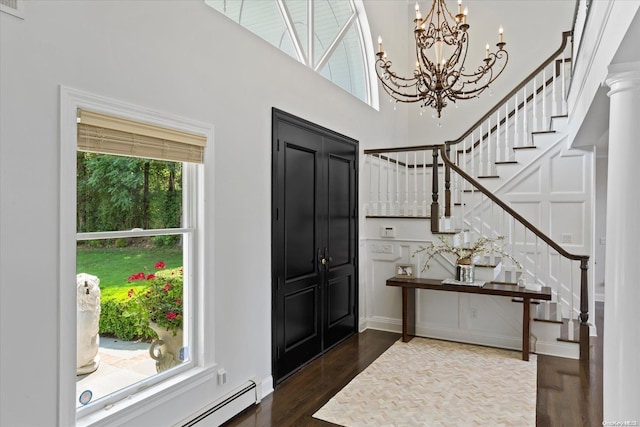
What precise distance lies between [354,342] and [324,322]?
2.14 ft

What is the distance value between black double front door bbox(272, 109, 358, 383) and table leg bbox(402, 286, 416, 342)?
0.63 metres

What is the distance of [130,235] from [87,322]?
523 mm

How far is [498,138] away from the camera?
593cm

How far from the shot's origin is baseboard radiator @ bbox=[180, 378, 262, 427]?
109 inches

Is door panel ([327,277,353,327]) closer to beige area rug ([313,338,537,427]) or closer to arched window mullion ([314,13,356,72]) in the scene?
beige area rug ([313,338,537,427])

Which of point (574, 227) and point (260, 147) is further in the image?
point (574, 227)

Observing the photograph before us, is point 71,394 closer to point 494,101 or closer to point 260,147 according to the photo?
point 260,147

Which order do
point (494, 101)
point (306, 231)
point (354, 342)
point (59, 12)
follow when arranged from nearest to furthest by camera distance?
1. point (59, 12)
2. point (306, 231)
3. point (354, 342)
4. point (494, 101)

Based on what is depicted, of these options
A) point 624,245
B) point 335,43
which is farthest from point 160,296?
point 335,43

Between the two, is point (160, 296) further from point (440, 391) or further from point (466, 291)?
point (466, 291)

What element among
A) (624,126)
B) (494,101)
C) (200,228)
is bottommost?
(200,228)

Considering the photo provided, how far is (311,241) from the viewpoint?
423 centimetres

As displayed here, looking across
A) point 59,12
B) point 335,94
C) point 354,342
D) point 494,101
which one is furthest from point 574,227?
point 59,12

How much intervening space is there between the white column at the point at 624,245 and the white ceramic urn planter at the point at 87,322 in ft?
8.98
